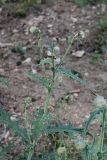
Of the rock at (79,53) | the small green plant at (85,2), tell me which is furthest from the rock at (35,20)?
the rock at (79,53)

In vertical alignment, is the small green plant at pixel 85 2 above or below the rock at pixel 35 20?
above

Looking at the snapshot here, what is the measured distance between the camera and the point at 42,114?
1.97 m

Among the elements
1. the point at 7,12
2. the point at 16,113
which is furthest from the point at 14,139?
the point at 7,12

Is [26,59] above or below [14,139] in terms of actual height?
above

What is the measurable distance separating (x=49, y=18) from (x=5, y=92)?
1.22 metres

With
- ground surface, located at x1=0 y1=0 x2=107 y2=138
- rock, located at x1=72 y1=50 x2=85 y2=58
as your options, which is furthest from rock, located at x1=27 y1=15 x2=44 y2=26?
rock, located at x1=72 y1=50 x2=85 y2=58

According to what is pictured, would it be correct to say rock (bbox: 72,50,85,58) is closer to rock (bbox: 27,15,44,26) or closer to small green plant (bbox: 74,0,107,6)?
rock (bbox: 27,15,44,26)

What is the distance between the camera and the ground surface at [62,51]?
3.38 m

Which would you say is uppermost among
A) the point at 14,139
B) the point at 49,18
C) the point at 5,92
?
the point at 49,18

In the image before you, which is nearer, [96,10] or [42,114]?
[42,114]

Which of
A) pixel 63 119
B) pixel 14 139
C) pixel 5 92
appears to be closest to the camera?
pixel 14 139

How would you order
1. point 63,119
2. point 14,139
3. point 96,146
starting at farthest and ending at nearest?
point 63,119, point 14,139, point 96,146

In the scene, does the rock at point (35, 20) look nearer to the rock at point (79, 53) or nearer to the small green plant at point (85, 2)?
the small green plant at point (85, 2)

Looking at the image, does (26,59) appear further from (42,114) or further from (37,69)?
(42,114)
